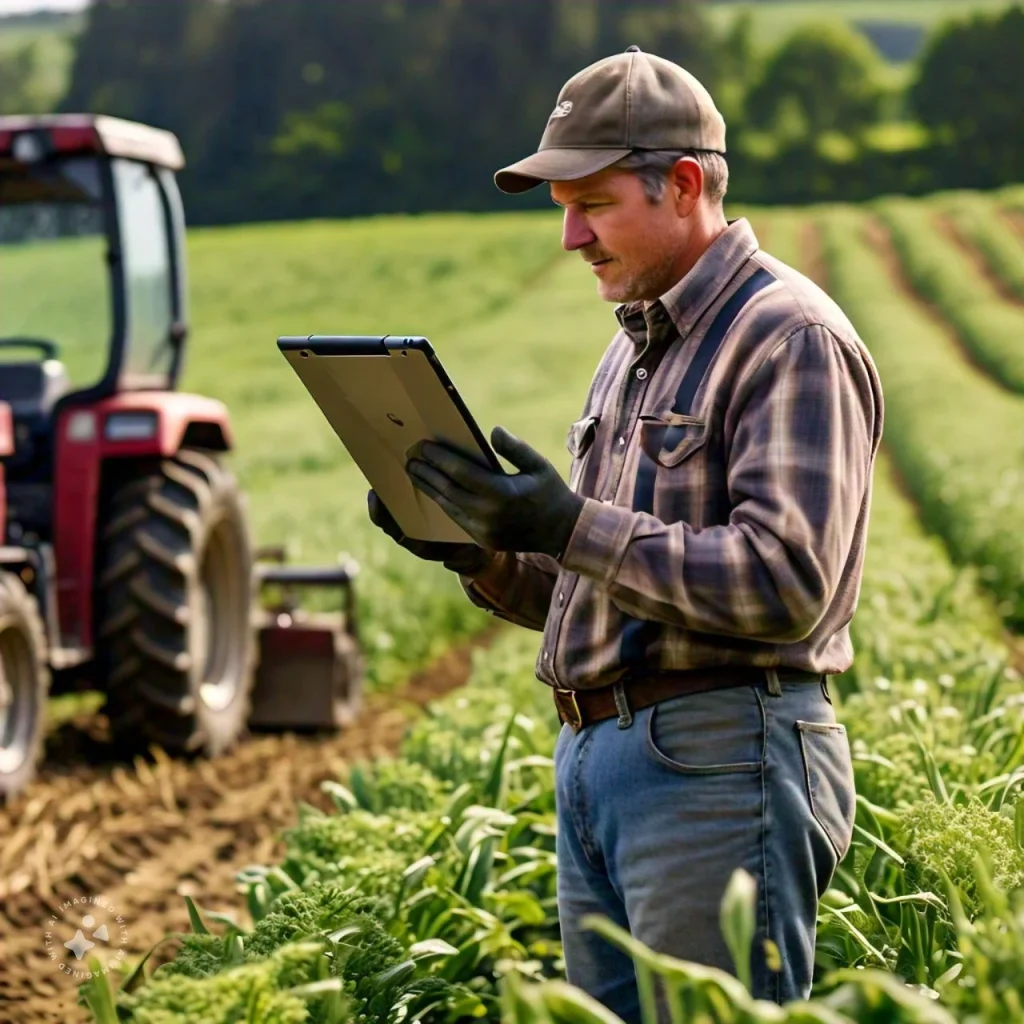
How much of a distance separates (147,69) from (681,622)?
207ft

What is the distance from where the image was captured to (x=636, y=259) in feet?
8.94

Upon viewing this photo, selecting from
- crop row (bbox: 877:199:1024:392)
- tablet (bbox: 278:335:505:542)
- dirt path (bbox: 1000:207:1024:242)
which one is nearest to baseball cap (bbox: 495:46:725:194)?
tablet (bbox: 278:335:505:542)

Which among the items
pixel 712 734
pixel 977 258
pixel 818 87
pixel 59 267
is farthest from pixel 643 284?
pixel 818 87

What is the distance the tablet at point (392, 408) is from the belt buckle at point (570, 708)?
0.30 metres

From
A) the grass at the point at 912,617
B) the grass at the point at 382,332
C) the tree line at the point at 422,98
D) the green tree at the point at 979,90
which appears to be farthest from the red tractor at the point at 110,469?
the green tree at the point at 979,90

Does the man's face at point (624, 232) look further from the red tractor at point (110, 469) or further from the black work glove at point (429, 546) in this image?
the red tractor at point (110, 469)

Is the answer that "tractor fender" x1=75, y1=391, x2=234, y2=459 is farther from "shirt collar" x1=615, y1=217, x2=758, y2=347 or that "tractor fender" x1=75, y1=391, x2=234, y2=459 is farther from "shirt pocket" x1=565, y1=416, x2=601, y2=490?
"shirt collar" x1=615, y1=217, x2=758, y2=347

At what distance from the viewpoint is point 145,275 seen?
7383mm

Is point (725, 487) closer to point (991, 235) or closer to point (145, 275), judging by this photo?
point (145, 275)

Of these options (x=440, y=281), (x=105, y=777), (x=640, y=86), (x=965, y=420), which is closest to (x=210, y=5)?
(x=440, y=281)

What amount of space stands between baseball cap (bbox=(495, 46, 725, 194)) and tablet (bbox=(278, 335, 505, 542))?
35 cm

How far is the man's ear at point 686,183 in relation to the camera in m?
2.67

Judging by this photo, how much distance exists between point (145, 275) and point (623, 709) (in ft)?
16.8

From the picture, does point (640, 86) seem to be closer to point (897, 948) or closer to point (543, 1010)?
point (543, 1010)
